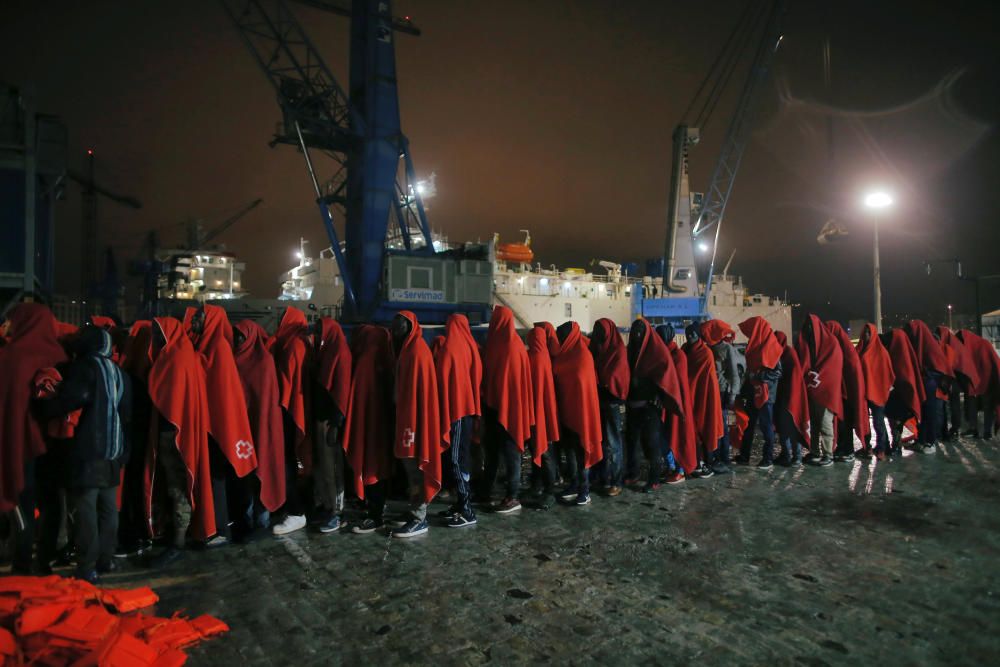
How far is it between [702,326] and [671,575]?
4.17 metres

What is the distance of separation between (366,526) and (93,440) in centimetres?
221

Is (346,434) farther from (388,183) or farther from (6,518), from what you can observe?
(388,183)

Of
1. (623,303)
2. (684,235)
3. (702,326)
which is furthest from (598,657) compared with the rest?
(623,303)

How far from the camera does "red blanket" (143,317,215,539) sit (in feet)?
13.5

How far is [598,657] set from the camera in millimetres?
2809

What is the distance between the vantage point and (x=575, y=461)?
5.89 metres

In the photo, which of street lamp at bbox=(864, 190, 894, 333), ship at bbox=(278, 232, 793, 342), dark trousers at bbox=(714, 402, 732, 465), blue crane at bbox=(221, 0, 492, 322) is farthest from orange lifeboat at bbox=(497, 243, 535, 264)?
dark trousers at bbox=(714, 402, 732, 465)

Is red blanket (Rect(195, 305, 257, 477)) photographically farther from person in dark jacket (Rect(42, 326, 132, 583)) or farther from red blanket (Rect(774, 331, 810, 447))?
red blanket (Rect(774, 331, 810, 447))

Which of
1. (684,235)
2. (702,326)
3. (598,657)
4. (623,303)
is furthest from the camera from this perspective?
(623,303)

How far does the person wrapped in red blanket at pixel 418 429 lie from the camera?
4.70 m

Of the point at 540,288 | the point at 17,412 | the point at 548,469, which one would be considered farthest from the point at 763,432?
the point at 540,288

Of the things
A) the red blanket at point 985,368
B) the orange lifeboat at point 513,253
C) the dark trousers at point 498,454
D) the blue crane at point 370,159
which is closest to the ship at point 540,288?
the orange lifeboat at point 513,253

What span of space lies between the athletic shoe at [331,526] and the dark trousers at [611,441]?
287cm

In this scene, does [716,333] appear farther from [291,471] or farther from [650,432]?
[291,471]
